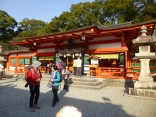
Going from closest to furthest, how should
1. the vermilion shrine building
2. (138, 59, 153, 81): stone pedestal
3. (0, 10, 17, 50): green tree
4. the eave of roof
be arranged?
1. (138, 59, 153, 81): stone pedestal
2. the eave of roof
3. the vermilion shrine building
4. (0, 10, 17, 50): green tree

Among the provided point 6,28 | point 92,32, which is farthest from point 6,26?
point 92,32

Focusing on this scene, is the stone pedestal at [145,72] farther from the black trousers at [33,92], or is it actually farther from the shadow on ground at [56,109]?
the black trousers at [33,92]

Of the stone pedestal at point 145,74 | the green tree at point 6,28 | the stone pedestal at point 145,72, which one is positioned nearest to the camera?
the stone pedestal at point 145,74

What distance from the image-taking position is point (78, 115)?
1.90 meters

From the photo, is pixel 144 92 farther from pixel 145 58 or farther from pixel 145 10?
pixel 145 10

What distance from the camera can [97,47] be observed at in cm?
1589

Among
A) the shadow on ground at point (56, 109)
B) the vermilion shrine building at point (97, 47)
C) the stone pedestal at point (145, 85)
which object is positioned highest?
the vermilion shrine building at point (97, 47)

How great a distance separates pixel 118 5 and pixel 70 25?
11.8m

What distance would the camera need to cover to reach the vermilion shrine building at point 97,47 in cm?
1368

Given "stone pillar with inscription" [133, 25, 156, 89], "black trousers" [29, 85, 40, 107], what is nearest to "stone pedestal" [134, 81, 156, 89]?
"stone pillar with inscription" [133, 25, 156, 89]

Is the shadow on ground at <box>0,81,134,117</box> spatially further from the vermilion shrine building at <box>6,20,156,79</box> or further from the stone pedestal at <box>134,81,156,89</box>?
the vermilion shrine building at <box>6,20,156,79</box>

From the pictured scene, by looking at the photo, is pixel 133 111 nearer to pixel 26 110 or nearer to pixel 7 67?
pixel 26 110

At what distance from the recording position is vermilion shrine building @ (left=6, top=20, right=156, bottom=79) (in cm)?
1368

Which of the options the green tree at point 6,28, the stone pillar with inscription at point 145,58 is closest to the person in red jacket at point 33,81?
the stone pillar with inscription at point 145,58
